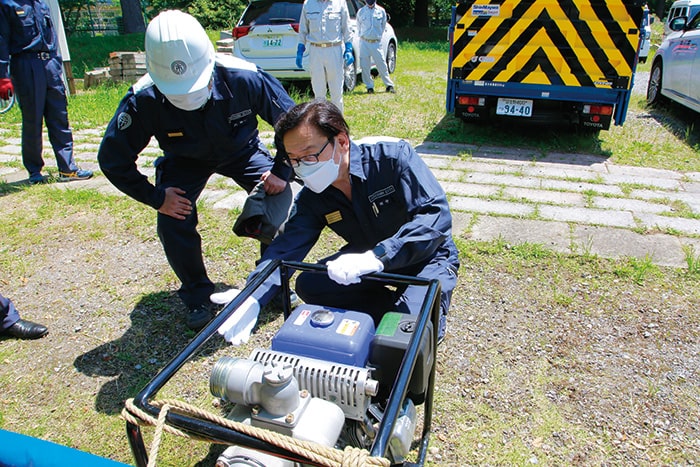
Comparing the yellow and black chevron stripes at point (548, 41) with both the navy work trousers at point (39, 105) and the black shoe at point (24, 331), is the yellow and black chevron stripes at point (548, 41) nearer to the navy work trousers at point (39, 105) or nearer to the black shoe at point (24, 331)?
the navy work trousers at point (39, 105)

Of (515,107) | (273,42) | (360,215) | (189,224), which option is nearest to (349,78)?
(273,42)

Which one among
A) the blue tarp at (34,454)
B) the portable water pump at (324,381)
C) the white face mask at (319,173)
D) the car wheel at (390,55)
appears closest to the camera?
the blue tarp at (34,454)

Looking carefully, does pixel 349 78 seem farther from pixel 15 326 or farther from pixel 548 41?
pixel 15 326

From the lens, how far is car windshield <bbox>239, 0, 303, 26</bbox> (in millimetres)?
8438

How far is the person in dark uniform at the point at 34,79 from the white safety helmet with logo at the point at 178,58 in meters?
3.13

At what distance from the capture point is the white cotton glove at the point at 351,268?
5.80 feet

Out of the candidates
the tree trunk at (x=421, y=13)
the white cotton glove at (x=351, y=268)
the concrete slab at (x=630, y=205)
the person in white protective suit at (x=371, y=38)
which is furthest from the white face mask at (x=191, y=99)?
the tree trunk at (x=421, y=13)

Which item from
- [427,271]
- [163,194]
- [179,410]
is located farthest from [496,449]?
[163,194]

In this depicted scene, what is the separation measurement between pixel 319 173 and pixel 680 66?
6877 mm

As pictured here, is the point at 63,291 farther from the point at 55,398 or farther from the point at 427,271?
the point at 427,271

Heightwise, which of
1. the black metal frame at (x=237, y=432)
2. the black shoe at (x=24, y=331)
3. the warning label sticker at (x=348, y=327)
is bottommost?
the black shoe at (x=24, y=331)

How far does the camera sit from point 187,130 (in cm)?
285

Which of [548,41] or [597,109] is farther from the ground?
[548,41]

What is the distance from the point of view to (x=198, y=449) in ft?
7.23
